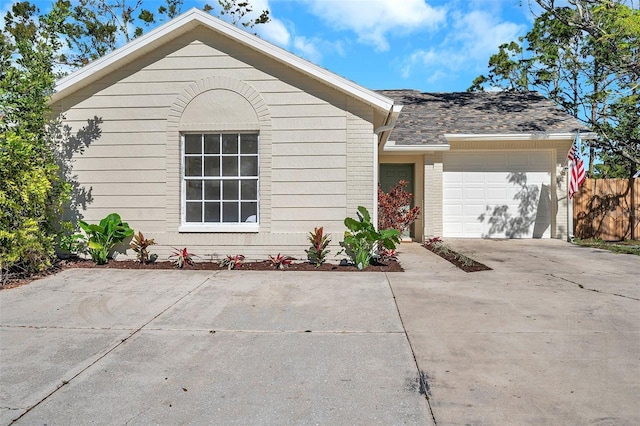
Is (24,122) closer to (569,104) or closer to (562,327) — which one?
(562,327)

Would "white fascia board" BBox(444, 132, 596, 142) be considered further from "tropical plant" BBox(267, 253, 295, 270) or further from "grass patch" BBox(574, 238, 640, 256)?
"tropical plant" BBox(267, 253, 295, 270)

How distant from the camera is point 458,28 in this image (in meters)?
14.4

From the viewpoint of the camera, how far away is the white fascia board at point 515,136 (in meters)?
11.6

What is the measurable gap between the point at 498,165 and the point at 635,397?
10382 millimetres

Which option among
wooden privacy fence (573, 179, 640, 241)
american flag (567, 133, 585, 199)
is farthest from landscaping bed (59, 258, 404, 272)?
wooden privacy fence (573, 179, 640, 241)

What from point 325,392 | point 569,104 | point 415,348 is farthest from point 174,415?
point 569,104

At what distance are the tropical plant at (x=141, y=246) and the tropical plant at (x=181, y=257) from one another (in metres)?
0.45

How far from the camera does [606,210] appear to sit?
42.3 ft

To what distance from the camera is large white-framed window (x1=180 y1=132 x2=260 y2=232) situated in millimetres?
8406

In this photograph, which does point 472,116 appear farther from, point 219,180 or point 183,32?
point 183,32

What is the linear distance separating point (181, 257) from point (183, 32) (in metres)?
4.50

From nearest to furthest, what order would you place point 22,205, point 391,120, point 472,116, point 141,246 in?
point 22,205
point 141,246
point 391,120
point 472,116

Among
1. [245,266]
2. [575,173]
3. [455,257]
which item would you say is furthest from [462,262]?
[575,173]

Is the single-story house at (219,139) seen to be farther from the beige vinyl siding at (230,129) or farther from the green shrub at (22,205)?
the green shrub at (22,205)
